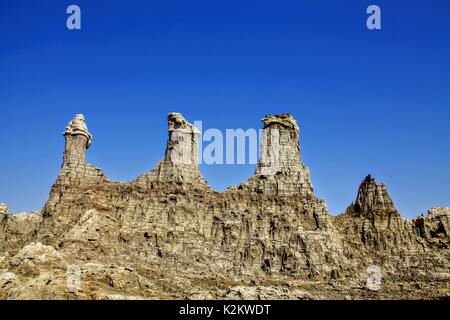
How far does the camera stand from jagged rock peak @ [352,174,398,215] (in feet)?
331

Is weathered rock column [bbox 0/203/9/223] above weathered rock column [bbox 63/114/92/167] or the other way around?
the other way around

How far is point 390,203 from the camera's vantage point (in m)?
101

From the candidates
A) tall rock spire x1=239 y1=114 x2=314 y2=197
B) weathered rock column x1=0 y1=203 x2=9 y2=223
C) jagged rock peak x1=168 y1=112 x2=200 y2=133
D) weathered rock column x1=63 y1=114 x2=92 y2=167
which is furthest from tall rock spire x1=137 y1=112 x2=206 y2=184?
weathered rock column x1=0 y1=203 x2=9 y2=223

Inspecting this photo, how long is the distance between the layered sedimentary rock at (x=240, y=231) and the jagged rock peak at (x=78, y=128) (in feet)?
0.50

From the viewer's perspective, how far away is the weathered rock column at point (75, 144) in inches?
3875

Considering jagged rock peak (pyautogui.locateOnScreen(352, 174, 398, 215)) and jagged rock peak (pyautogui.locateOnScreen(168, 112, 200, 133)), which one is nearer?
jagged rock peak (pyautogui.locateOnScreen(168, 112, 200, 133))

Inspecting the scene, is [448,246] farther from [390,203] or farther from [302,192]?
[302,192]

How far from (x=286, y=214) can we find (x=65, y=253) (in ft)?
102

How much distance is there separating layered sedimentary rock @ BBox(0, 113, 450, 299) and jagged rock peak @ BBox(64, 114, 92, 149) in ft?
0.50

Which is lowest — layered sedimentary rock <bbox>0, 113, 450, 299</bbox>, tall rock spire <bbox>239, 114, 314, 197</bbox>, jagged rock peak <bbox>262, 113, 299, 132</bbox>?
layered sedimentary rock <bbox>0, 113, 450, 299</bbox>

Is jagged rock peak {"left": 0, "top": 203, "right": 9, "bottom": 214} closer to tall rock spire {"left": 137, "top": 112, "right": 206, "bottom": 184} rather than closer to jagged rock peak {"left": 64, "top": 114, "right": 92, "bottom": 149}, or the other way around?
jagged rock peak {"left": 64, "top": 114, "right": 92, "bottom": 149}
